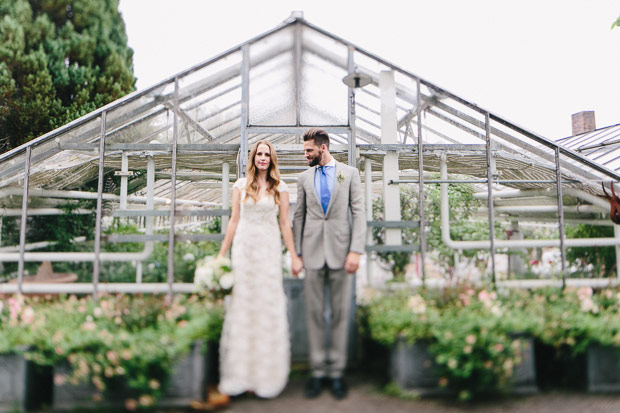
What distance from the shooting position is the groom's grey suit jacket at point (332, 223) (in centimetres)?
338

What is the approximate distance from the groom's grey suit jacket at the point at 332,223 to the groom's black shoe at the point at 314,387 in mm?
791

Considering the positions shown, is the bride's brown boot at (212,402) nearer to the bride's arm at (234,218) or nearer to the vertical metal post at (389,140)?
the bride's arm at (234,218)

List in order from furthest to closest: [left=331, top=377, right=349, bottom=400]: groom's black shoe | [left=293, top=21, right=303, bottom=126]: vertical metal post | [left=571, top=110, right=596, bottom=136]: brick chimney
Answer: [left=571, top=110, right=596, bottom=136]: brick chimney → [left=293, top=21, right=303, bottom=126]: vertical metal post → [left=331, top=377, right=349, bottom=400]: groom's black shoe

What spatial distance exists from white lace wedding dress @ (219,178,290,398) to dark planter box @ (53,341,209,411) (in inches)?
8.7

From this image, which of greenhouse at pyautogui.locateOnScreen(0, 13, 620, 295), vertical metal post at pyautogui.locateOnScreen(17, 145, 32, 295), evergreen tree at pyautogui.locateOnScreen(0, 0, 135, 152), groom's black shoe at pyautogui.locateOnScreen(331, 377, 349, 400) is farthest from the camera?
evergreen tree at pyautogui.locateOnScreen(0, 0, 135, 152)

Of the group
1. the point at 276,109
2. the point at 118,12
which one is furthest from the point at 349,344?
the point at 118,12

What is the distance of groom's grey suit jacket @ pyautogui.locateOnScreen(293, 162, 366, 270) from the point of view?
11.1ft

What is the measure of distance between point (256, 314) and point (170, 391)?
75 cm

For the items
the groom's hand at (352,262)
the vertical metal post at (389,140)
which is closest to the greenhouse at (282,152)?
the vertical metal post at (389,140)

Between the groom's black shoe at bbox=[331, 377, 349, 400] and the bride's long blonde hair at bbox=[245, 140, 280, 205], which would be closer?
the groom's black shoe at bbox=[331, 377, 349, 400]

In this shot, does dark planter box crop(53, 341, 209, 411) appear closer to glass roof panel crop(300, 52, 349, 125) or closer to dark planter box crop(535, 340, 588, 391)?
dark planter box crop(535, 340, 588, 391)

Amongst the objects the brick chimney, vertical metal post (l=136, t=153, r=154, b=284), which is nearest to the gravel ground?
vertical metal post (l=136, t=153, r=154, b=284)

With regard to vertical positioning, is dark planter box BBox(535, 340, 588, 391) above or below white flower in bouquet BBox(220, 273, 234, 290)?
below

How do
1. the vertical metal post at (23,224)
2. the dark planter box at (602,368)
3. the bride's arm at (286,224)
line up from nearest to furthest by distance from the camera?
1. the dark planter box at (602,368)
2. the bride's arm at (286,224)
3. the vertical metal post at (23,224)
